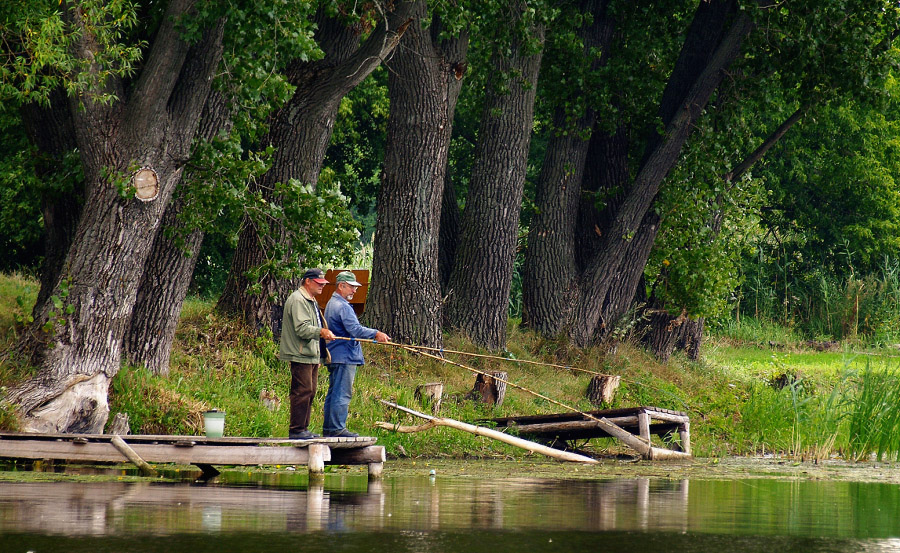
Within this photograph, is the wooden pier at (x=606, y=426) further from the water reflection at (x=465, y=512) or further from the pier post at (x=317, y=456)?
Answer: the pier post at (x=317, y=456)

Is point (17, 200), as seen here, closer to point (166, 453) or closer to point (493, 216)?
point (493, 216)

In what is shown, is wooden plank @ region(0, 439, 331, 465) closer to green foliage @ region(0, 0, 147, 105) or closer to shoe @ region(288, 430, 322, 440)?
shoe @ region(288, 430, 322, 440)

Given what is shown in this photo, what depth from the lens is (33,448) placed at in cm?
1202

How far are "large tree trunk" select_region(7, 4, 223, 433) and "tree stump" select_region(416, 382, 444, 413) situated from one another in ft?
14.6

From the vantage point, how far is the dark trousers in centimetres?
1305

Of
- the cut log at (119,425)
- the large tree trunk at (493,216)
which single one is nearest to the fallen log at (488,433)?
the cut log at (119,425)

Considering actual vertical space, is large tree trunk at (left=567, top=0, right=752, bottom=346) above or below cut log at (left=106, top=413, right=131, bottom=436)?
above

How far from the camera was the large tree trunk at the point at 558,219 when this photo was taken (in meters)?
20.9

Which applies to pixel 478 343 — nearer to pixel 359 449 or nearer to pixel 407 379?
pixel 407 379

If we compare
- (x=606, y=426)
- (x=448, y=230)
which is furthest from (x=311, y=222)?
(x=448, y=230)

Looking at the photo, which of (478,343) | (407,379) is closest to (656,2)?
(478,343)

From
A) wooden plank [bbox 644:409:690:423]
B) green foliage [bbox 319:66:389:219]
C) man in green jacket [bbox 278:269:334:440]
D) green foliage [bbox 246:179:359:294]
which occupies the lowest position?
wooden plank [bbox 644:409:690:423]

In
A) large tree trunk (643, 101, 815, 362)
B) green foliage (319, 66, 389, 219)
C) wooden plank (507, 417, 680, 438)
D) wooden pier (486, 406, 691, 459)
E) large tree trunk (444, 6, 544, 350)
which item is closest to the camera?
wooden pier (486, 406, 691, 459)

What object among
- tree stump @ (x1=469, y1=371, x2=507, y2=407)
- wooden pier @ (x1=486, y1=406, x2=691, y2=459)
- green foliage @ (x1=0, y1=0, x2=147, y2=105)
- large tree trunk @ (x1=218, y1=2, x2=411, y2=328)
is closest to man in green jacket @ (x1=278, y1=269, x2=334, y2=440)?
green foliage @ (x1=0, y1=0, x2=147, y2=105)
